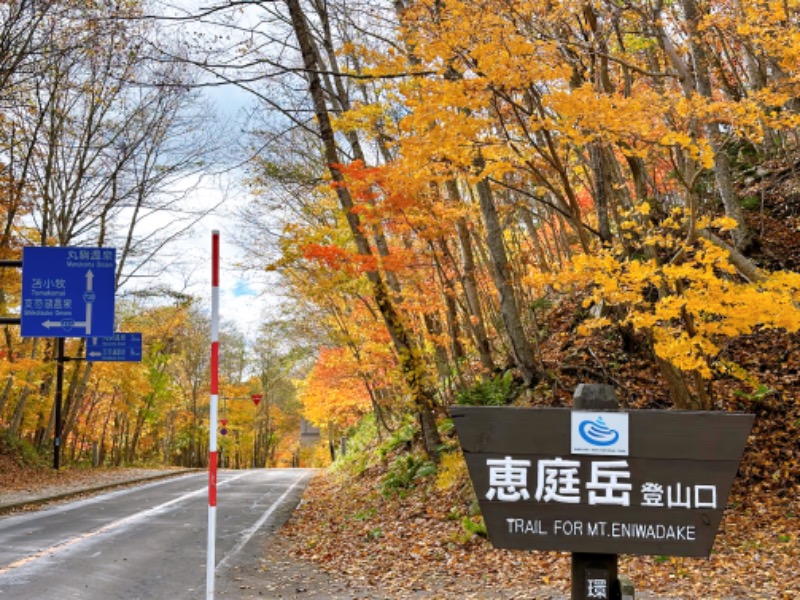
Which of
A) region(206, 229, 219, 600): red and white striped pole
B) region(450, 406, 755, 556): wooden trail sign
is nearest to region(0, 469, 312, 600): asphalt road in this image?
region(206, 229, 219, 600): red and white striped pole

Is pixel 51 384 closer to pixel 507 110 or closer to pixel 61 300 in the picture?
pixel 61 300

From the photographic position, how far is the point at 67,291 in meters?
13.6

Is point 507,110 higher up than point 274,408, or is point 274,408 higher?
point 507,110

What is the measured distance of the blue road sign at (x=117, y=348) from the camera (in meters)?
20.3

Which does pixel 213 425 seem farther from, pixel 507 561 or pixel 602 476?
pixel 507 561

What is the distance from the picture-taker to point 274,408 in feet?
163

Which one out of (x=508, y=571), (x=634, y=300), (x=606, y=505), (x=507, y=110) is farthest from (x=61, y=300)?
(x=606, y=505)

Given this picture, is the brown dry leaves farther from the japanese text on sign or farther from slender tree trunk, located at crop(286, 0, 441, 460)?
the japanese text on sign

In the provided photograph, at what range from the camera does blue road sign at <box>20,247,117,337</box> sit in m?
13.3

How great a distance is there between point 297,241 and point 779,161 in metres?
11.6

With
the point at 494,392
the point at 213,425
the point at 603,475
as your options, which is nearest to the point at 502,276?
the point at 494,392

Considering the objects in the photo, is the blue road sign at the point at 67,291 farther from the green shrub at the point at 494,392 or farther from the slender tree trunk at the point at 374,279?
the green shrub at the point at 494,392

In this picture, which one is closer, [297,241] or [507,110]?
[507,110]

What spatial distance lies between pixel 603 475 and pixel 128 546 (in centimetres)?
779
